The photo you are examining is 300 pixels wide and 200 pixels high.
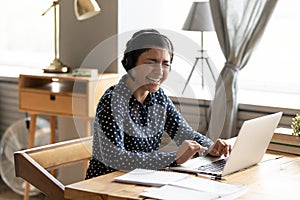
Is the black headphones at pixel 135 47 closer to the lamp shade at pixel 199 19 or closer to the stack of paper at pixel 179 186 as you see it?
the stack of paper at pixel 179 186

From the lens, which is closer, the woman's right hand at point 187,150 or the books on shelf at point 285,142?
the woman's right hand at point 187,150

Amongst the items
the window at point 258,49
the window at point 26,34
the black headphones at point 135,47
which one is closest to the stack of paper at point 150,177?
the black headphones at point 135,47

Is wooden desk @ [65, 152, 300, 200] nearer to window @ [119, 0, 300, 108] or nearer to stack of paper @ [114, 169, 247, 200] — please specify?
stack of paper @ [114, 169, 247, 200]

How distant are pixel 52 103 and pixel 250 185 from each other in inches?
88.0

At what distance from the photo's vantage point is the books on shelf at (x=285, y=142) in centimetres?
270

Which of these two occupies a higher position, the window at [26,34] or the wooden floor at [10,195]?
the window at [26,34]

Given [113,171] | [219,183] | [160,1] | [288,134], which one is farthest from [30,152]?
[160,1]

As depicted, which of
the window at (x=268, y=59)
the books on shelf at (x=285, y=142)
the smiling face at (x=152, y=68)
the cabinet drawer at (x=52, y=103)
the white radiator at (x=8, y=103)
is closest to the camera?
the smiling face at (x=152, y=68)

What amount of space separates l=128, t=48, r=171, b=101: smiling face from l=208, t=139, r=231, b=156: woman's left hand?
35 centimetres

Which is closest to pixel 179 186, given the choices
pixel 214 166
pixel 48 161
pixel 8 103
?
pixel 214 166

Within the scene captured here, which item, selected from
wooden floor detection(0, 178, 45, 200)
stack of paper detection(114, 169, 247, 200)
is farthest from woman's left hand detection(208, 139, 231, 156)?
wooden floor detection(0, 178, 45, 200)

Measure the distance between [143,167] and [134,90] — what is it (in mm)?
340

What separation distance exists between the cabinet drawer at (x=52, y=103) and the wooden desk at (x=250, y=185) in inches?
69.3

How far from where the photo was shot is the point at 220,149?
2576mm
